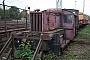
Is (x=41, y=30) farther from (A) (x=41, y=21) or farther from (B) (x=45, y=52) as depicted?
(B) (x=45, y=52)

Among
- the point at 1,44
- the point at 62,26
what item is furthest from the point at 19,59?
Result: the point at 62,26

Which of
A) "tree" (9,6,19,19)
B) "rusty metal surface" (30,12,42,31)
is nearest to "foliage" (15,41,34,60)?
"rusty metal surface" (30,12,42,31)

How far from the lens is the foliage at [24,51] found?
221 inches

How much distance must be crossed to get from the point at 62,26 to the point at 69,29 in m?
0.50

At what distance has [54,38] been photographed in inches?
240

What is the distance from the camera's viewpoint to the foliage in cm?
562

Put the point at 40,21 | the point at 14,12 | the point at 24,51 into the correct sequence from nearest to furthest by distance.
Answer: the point at 24,51
the point at 40,21
the point at 14,12

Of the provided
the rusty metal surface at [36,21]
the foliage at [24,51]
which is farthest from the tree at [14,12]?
the foliage at [24,51]

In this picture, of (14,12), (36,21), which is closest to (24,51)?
(36,21)

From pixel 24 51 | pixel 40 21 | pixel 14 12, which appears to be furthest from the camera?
pixel 14 12

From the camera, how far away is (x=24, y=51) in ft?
19.2

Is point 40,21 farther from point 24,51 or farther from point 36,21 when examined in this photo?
point 24,51

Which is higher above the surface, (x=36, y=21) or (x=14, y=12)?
(x=14, y=12)

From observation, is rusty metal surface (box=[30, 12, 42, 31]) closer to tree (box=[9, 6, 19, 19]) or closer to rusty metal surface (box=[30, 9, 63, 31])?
rusty metal surface (box=[30, 9, 63, 31])
